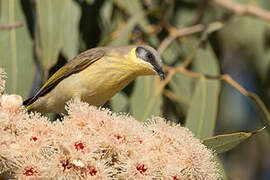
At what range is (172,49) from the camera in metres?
5.11

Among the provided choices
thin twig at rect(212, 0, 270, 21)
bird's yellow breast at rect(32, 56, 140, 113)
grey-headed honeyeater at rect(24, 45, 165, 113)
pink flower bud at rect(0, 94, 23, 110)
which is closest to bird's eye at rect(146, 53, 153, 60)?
grey-headed honeyeater at rect(24, 45, 165, 113)

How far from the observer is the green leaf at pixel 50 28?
13.1ft

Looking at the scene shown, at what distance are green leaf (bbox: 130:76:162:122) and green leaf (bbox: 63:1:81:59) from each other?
0.64 meters

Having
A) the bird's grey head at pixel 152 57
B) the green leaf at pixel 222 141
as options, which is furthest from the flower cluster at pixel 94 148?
the bird's grey head at pixel 152 57

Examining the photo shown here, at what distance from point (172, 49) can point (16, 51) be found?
1680 millimetres

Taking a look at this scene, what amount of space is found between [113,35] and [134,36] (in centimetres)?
35

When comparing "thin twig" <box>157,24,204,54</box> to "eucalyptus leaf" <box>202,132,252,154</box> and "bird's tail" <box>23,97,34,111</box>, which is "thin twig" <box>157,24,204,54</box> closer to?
"bird's tail" <box>23,97,34,111</box>

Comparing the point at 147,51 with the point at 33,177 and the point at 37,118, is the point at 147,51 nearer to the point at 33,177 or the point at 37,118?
the point at 37,118

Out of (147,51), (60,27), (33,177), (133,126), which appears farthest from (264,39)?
(33,177)

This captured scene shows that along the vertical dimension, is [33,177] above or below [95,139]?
below

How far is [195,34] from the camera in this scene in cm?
527

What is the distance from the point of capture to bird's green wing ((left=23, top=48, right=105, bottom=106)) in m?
4.27

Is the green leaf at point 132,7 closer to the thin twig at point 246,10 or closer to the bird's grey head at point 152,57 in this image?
the bird's grey head at point 152,57

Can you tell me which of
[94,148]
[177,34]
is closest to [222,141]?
[94,148]
